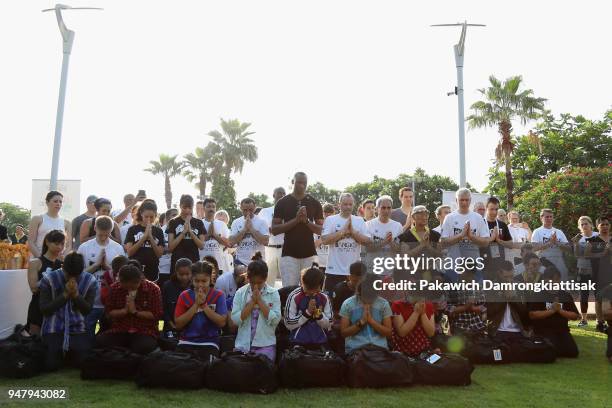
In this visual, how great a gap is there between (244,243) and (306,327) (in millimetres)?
2902

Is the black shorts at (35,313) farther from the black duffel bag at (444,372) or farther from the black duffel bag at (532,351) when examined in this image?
the black duffel bag at (532,351)

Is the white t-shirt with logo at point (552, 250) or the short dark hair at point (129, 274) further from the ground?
the white t-shirt with logo at point (552, 250)

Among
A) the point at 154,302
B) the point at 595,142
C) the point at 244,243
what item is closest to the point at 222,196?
the point at 595,142

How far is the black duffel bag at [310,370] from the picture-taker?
5613 mm

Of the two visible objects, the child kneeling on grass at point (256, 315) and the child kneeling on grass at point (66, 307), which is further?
the child kneeling on grass at point (66, 307)

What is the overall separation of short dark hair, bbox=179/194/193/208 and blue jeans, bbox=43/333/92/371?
2.33 m

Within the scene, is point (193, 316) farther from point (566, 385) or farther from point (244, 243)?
point (566, 385)

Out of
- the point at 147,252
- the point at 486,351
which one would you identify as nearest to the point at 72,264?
the point at 147,252

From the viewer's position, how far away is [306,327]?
6254 millimetres

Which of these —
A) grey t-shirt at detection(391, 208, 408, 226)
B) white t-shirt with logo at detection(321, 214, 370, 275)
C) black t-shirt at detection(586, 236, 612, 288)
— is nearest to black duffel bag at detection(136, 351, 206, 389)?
white t-shirt with logo at detection(321, 214, 370, 275)

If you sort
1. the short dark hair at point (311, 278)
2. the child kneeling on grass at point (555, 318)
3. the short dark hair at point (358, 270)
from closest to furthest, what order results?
the short dark hair at point (311, 278) < the short dark hair at point (358, 270) < the child kneeling on grass at point (555, 318)

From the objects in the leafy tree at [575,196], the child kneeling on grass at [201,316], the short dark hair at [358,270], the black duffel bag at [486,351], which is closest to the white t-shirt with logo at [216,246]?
the child kneeling on grass at [201,316]

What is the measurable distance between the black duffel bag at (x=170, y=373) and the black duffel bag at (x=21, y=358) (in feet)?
4.15

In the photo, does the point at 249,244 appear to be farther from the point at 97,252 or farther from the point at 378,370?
the point at 378,370
